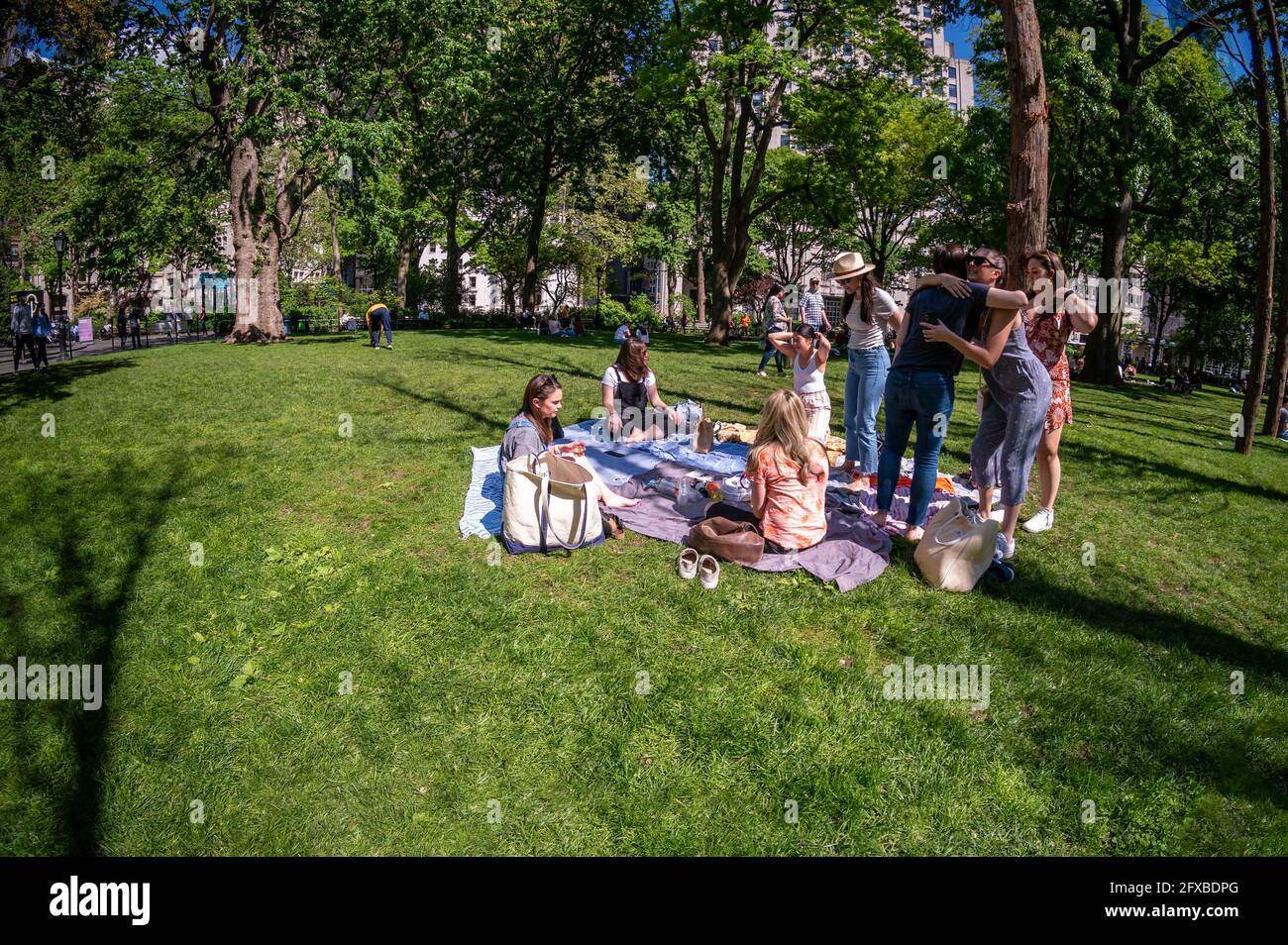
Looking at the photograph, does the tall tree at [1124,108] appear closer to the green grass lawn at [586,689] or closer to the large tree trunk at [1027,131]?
the large tree trunk at [1027,131]

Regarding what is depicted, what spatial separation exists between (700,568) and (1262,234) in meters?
12.2

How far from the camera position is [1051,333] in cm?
605

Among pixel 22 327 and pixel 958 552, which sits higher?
pixel 22 327

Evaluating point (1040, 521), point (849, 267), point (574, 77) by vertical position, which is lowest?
point (1040, 521)

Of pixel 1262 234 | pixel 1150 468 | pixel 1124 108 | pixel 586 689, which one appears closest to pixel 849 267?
pixel 586 689

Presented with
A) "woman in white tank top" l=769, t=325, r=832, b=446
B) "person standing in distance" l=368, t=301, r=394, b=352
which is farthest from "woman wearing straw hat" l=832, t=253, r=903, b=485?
"person standing in distance" l=368, t=301, r=394, b=352

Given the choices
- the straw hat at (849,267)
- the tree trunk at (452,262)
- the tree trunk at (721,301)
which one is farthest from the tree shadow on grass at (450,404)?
the tree trunk at (452,262)

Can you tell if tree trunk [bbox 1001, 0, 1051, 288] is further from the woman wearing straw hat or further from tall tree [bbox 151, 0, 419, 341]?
tall tree [bbox 151, 0, 419, 341]

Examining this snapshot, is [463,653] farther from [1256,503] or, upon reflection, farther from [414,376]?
[414,376]

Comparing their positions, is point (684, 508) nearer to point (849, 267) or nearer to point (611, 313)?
point (849, 267)

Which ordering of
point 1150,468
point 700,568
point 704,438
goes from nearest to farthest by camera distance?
point 700,568 → point 704,438 → point 1150,468

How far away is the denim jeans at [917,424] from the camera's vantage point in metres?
5.33
